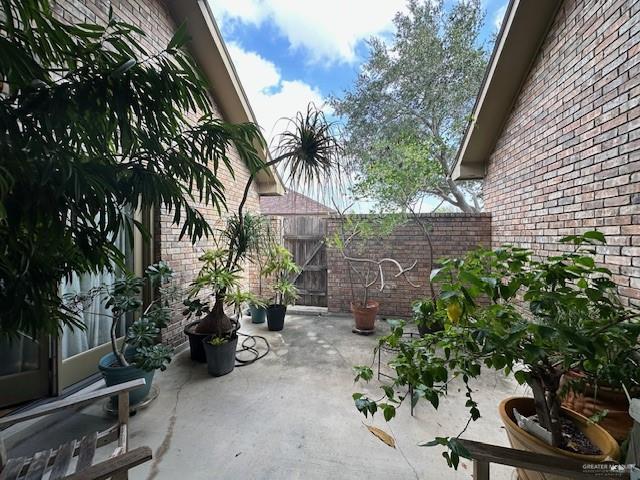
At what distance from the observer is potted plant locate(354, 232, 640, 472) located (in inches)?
30.8

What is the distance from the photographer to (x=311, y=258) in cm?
512

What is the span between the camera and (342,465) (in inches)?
62.4

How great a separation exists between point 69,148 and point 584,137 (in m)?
3.43

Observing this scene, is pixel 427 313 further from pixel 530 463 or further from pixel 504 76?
pixel 504 76

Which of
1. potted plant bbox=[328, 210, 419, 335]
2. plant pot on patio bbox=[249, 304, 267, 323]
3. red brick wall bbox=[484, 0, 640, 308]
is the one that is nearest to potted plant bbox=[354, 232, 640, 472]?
red brick wall bbox=[484, 0, 640, 308]

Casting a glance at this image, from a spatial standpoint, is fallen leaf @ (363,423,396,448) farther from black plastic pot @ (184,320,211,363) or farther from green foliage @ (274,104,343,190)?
green foliage @ (274,104,343,190)

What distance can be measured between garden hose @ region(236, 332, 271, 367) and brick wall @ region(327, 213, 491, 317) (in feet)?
5.11

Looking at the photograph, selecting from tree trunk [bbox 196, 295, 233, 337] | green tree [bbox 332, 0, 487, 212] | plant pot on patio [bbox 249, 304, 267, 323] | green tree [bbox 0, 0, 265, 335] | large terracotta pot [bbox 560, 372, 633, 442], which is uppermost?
green tree [bbox 332, 0, 487, 212]

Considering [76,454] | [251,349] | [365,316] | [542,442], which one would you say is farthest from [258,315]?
[542,442]

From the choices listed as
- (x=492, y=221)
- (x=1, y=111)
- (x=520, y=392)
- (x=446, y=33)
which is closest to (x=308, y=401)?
(x=520, y=392)

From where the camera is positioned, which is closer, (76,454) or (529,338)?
(529,338)

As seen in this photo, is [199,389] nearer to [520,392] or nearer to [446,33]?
[520,392]

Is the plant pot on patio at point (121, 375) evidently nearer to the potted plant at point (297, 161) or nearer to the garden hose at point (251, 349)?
the potted plant at point (297, 161)

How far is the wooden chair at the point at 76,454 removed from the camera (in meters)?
0.97
